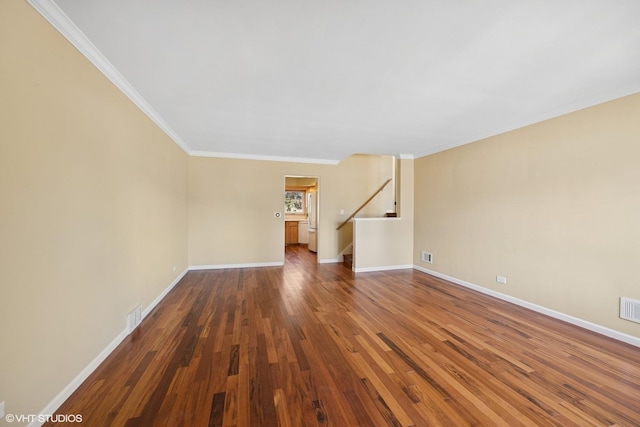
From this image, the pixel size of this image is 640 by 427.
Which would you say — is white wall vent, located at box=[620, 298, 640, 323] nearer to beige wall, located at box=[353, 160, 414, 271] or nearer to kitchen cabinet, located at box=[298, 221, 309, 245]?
beige wall, located at box=[353, 160, 414, 271]

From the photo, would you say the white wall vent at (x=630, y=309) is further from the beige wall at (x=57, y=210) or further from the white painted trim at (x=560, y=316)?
the beige wall at (x=57, y=210)

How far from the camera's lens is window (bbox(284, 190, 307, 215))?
9688 millimetres

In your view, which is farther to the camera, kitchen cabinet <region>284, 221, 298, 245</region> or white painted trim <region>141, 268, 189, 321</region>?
kitchen cabinet <region>284, 221, 298, 245</region>

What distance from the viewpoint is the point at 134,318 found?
2516mm

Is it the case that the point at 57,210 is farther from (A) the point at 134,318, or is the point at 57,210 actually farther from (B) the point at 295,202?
(B) the point at 295,202

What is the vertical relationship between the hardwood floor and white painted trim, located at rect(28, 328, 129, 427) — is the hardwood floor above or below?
below

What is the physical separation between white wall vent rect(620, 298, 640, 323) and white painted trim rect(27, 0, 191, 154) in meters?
5.12

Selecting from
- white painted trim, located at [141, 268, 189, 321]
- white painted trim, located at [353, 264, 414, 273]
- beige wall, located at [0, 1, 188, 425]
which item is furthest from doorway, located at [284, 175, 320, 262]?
beige wall, located at [0, 1, 188, 425]

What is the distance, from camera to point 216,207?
205 inches

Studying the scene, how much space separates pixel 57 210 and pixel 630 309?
4.84 m

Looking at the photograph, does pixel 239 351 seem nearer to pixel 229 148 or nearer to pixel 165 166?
pixel 165 166

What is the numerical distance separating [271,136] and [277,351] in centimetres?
311

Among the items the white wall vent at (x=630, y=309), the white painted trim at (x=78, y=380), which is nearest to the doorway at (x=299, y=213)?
the white painted trim at (x=78, y=380)

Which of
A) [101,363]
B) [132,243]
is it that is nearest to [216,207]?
[132,243]
